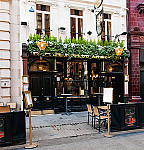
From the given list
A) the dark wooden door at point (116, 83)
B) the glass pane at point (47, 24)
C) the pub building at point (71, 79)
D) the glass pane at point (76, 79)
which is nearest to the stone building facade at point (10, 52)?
the pub building at point (71, 79)

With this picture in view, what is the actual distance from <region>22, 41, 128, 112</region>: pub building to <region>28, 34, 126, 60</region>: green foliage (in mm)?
312

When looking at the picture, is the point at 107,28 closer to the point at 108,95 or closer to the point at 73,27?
the point at 73,27

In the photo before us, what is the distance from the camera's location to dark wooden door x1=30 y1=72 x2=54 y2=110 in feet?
36.5

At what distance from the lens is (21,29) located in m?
10.9

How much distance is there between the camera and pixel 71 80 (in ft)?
40.7

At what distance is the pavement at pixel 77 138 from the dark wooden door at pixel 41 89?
213cm

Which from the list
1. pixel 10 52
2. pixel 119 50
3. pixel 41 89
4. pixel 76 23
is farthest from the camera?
pixel 76 23

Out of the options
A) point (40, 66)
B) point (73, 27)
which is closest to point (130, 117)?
point (40, 66)

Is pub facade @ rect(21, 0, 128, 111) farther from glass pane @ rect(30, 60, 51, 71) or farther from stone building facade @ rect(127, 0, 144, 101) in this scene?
stone building facade @ rect(127, 0, 144, 101)

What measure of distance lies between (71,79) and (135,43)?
5836 mm

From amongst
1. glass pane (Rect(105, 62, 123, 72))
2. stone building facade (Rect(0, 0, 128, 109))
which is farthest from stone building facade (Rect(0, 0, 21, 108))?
glass pane (Rect(105, 62, 123, 72))

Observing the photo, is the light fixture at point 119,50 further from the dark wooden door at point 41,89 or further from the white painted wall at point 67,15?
the dark wooden door at point 41,89

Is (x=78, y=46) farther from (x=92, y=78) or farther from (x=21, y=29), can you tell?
(x=21, y=29)

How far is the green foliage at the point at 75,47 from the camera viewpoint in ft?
35.4
